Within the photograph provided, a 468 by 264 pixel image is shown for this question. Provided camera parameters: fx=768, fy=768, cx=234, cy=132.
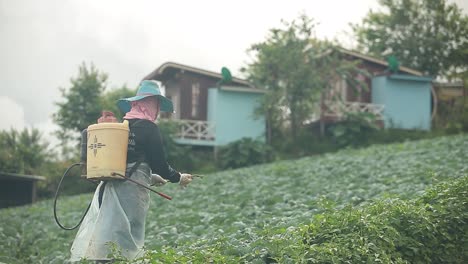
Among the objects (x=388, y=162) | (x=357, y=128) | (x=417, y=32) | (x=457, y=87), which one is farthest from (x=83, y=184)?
(x=417, y=32)

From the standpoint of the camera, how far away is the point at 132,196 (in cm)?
740

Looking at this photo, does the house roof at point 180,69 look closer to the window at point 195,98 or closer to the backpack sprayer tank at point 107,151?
the window at point 195,98

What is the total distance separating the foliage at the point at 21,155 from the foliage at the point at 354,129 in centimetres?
1376

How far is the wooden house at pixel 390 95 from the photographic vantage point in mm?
38344

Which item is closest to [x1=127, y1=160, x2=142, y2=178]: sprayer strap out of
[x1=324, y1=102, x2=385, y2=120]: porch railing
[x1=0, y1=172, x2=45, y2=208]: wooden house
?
[x1=0, y1=172, x2=45, y2=208]: wooden house

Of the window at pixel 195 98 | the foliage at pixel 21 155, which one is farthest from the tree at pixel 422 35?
the foliage at pixel 21 155

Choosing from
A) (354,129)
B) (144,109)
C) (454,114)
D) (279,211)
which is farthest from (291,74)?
(144,109)

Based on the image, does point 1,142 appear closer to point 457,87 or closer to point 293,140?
point 293,140

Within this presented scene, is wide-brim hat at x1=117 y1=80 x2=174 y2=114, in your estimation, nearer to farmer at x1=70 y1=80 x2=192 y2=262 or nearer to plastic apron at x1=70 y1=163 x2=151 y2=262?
farmer at x1=70 y1=80 x2=192 y2=262

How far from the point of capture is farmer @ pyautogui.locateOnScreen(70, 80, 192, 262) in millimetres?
7281

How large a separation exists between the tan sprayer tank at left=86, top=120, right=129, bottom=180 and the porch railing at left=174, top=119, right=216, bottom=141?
26.9 meters

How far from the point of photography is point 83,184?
32.3 m

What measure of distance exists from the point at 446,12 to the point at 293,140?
1897 centimetres

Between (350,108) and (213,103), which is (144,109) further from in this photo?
(350,108)
